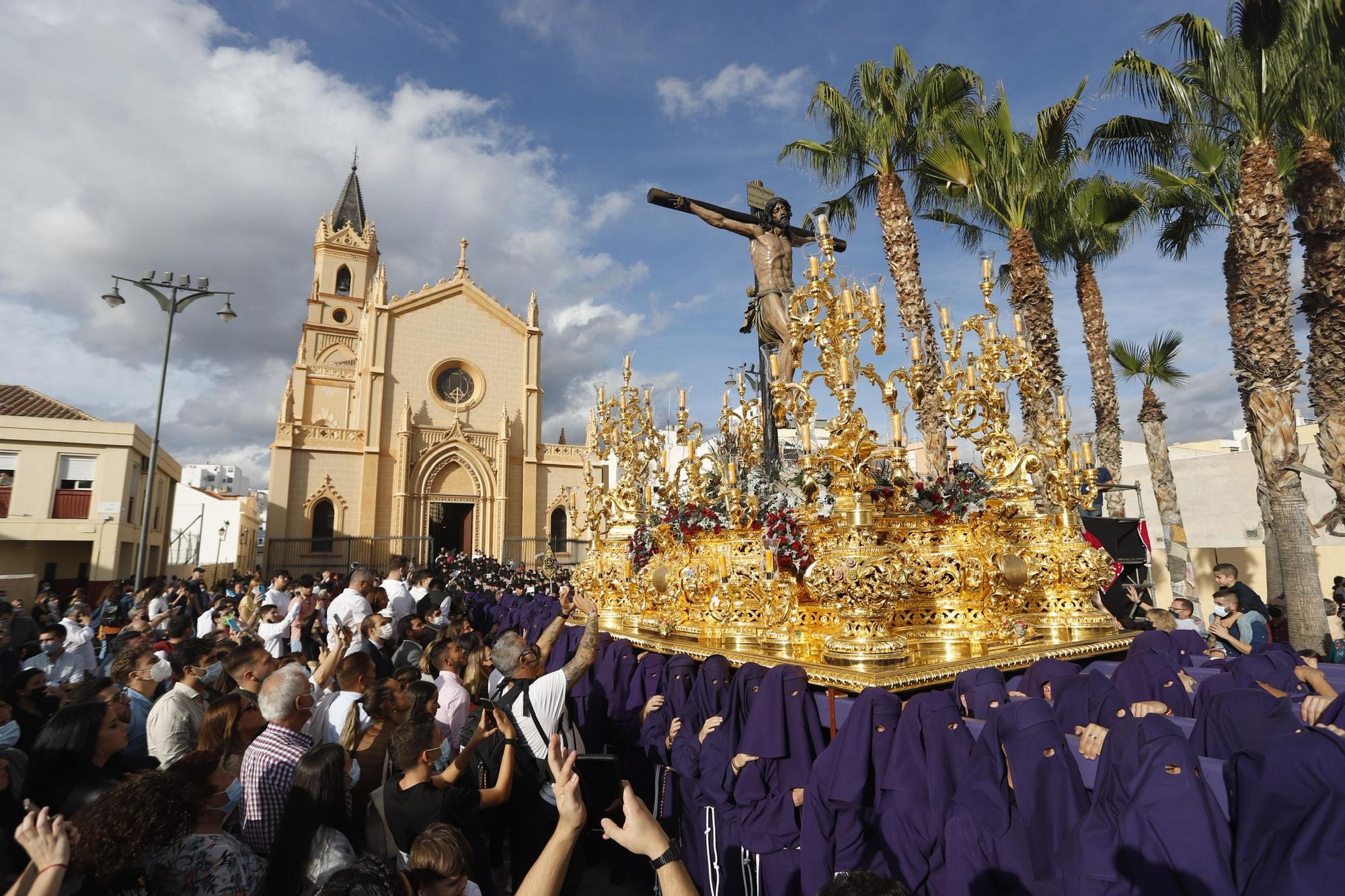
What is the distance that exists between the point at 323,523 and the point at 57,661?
2396 cm

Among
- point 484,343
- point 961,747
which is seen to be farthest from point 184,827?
point 484,343

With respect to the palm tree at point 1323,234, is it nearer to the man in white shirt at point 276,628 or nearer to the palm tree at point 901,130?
the palm tree at point 901,130

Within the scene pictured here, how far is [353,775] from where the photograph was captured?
355 cm

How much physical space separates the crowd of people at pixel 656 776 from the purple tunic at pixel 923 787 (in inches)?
0.5

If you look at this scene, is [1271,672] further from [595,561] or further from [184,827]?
[595,561]

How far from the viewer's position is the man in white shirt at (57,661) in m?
6.30

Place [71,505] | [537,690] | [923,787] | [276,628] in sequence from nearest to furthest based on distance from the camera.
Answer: [923,787], [537,690], [276,628], [71,505]

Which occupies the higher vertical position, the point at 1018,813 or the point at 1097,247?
the point at 1097,247

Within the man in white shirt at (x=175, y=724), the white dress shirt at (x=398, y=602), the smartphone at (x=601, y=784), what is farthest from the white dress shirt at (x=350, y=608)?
the smartphone at (x=601, y=784)

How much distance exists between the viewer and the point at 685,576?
7699 millimetres

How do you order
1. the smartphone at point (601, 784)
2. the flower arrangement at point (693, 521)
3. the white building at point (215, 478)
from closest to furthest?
the smartphone at point (601, 784) → the flower arrangement at point (693, 521) → the white building at point (215, 478)

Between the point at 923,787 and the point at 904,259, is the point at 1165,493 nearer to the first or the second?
the point at 904,259

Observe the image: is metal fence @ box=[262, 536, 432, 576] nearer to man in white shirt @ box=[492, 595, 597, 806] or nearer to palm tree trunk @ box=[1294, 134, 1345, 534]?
man in white shirt @ box=[492, 595, 597, 806]

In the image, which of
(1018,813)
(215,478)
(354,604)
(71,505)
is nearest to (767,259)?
(354,604)
